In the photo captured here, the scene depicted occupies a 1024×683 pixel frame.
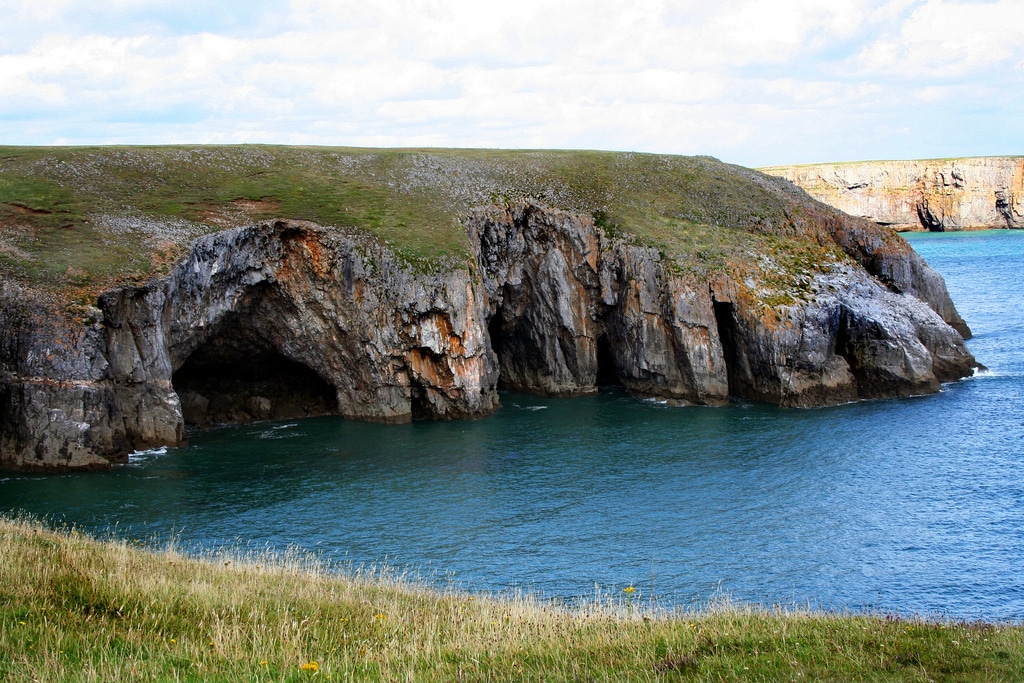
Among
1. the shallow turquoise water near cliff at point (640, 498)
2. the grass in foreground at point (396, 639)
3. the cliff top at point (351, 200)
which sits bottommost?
the shallow turquoise water near cliff at point (640, 498)

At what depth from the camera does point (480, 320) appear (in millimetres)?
62406

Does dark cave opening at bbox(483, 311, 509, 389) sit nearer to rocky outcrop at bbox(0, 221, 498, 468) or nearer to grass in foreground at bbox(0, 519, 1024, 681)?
rocky outcrop at bbox(0, 221, 498, 468)

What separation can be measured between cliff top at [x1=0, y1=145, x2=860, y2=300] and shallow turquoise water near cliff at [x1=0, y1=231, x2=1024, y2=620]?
41.4ft

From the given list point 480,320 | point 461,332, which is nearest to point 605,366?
point 480,320

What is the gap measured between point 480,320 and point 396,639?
145 ft

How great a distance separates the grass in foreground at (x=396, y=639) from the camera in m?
16.0

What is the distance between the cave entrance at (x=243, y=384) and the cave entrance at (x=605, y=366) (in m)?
21.6

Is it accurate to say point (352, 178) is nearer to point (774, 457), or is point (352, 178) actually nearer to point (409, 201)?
point (409, 201)

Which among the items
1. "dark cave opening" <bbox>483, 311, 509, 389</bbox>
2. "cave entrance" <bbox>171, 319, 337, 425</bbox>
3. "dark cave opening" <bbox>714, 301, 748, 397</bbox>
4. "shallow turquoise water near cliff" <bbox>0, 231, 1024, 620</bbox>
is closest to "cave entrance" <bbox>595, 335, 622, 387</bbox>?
"dark cave opening" <bbox>483, 311, 509, 389</bbox>

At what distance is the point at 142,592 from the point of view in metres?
20.8

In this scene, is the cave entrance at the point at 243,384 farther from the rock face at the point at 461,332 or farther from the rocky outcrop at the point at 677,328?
the rocky outcrop at the point at 677,328

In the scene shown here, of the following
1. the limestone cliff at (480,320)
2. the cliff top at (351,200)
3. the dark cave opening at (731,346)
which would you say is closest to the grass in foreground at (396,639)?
the limestone cliff at (480,320)

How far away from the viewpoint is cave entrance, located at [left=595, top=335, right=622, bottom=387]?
72.0m

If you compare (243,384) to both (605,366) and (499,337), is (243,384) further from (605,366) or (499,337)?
(605,366)
